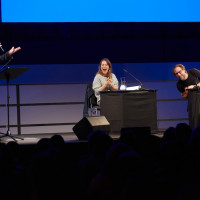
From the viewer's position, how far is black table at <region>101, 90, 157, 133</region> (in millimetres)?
4636

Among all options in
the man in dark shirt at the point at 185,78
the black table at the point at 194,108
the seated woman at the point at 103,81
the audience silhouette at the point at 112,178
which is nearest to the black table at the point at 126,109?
the seated woman at the point at 103,81

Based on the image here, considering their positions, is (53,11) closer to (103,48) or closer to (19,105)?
(103,48)

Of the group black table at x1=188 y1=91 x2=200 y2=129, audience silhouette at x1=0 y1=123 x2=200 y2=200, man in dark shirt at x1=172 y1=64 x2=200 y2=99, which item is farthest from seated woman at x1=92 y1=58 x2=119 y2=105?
audience silhouette at x1=0 y1=123 x2=200 y2=200

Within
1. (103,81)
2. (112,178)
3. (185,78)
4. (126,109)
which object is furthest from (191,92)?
(112,178)

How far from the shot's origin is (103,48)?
6.07 m

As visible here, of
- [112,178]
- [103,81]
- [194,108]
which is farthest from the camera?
[103,81]

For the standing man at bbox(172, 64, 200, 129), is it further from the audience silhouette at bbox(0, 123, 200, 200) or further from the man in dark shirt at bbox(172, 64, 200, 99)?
the audience silhouette at bbox(0, 123, 200, 200)

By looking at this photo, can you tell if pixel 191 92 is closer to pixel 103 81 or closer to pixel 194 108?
pixel 194 108

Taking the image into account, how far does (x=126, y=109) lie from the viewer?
4.65 m

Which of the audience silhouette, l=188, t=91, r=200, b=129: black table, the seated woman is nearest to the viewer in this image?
the audience silhouette

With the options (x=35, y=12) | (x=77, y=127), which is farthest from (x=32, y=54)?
(x=77, y=127)

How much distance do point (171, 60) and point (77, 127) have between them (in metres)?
2.64

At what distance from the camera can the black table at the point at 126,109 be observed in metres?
4.64

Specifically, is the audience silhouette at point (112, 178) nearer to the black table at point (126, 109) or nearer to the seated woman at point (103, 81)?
the black table at point (126, 109)
